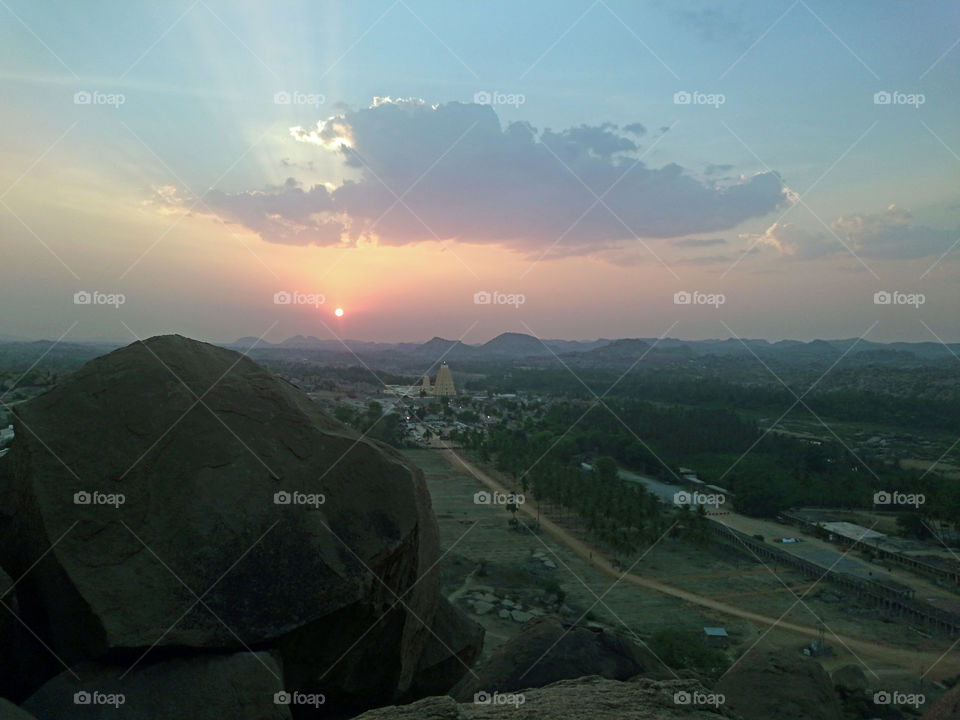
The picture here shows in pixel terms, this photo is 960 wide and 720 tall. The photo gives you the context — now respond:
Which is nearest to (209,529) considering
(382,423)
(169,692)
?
(169,692)

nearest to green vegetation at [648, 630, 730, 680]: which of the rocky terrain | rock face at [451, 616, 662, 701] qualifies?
rock face at [451, 616, 662, 701]

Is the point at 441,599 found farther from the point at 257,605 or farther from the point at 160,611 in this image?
the point at 160,611

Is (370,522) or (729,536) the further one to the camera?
(729,536)

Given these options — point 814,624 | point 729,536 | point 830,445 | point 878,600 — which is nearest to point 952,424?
point 830,445

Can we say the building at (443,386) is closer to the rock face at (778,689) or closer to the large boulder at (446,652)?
the rock face at (778,689)

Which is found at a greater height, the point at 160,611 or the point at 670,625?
the point at 160,611

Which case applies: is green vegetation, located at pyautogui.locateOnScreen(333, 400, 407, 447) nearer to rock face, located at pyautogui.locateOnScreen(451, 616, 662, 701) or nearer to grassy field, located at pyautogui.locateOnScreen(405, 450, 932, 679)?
grassy field, located at pyautogui.locateOnScreen(405, 450, 932, 679)

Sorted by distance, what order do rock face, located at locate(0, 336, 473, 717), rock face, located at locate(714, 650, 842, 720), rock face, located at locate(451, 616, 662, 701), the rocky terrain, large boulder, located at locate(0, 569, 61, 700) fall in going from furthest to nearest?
1. rock face, located at locate(714, 650, 842, 720)
2. rock face, located at locate(451, 616, 662, 701)
3. rock face, located at locate(0, 336, 473, 717)
4. large boulder, located at locate(0, 569, 61, 700)
5. the rocky terrain
